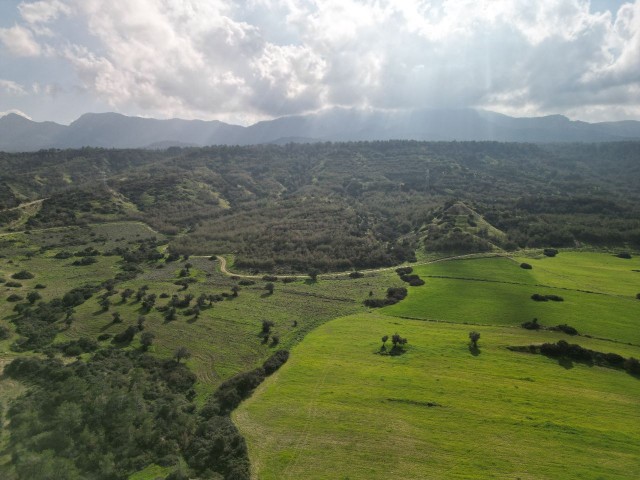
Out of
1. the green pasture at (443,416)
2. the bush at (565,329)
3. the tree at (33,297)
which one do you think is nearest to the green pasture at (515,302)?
the bush at (565,329)

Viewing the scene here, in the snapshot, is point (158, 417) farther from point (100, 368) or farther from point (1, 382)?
point (1, 382)

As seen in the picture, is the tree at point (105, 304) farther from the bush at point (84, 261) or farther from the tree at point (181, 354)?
the bush at point (84, 261)

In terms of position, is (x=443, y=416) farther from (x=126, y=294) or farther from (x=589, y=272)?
(x=589, y=272)

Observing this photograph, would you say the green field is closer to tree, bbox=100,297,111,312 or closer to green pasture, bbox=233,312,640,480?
green pasture, bbox=233,312,640,480

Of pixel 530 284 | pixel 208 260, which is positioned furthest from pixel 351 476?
pixel 208 260

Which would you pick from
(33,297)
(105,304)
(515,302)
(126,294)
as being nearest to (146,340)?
(105,304)

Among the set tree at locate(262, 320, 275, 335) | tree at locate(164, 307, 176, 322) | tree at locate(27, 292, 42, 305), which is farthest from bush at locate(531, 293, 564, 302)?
tree at locate(27, 292, 42, 305)
